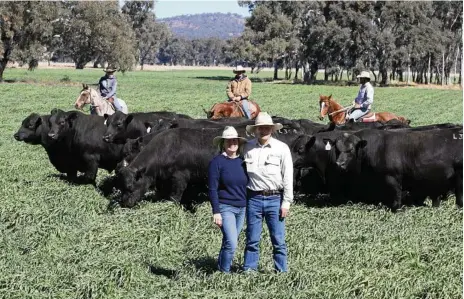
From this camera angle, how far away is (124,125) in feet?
41.8

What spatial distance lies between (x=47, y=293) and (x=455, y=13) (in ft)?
277

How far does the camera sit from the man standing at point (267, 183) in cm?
691

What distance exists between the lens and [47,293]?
21.4 feet

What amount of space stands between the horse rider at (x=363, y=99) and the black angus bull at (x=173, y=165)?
19.1 ft

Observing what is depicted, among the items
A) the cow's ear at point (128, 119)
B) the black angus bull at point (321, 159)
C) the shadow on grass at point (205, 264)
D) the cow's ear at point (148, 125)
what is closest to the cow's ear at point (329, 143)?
the black angus bull at point (321, 159)

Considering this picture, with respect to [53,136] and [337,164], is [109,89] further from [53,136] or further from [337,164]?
[337,164]

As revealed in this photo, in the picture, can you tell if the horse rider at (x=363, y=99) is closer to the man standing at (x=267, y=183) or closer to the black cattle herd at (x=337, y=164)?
the black cattle herd at (x=337, y=164)

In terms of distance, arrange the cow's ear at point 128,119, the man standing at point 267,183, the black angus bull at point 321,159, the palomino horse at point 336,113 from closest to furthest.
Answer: the man standing at point 267,183
the black angus bull at point 321,159
the cow's ear at point 128,119
the palomino horse at point 336,113

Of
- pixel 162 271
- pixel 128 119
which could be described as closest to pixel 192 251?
pixel 162 271

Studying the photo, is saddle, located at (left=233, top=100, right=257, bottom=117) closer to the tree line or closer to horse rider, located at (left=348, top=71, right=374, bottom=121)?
horse rider, located at (left=348, top=71, right=374, bottom=121)

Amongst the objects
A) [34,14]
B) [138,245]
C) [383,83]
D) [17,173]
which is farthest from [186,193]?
[383,83]

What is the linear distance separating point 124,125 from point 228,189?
242 inches

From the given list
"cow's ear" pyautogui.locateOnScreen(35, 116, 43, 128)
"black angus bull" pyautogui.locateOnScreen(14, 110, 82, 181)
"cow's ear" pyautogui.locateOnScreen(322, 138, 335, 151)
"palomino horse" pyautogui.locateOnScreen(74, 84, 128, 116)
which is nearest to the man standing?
"cow's ear" pyautogui.locateOnScreen(322, 138, 335, 151)

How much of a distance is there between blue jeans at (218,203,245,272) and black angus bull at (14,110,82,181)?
6.21 metres
